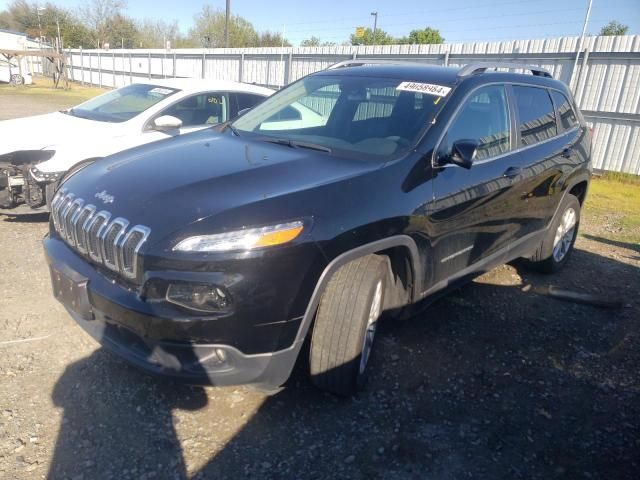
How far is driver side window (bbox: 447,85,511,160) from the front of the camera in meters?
3.32

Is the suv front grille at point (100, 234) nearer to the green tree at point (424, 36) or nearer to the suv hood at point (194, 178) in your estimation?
the suv hood at point (194, 178)

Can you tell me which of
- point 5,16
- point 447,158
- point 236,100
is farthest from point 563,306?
point 5,16

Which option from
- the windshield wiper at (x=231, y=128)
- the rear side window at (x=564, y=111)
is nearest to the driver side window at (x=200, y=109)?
the windshield wiper at (x=231, y=128)

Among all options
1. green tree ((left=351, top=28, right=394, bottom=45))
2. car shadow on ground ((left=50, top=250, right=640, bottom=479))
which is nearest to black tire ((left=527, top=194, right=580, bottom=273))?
car shadow on ground ((left=50, top=250, right=640, bottom=479))

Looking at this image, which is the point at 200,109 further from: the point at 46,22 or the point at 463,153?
the point at 46,22

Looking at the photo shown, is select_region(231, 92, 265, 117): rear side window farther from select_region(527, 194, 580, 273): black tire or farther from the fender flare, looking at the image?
the fender flare

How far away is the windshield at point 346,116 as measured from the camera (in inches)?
124

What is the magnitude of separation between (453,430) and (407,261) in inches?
37.6

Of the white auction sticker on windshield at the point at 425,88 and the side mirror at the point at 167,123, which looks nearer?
the white auction sticker on windshield at the point at 425,88

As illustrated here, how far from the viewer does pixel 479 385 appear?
123 inches

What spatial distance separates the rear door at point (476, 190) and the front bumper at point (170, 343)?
1276 mm

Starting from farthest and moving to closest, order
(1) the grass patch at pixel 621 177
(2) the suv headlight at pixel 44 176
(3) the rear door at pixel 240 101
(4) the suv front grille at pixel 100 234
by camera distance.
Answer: (1) the grass patch at pixel 621 177
(3) the rear door at pixel 240 101
(2) the suv headlight at pixel 44 176
(4) the suv front grille at pixel 100 234

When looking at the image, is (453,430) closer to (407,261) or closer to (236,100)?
(407,261)

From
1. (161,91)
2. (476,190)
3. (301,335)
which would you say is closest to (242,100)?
(161,91)
